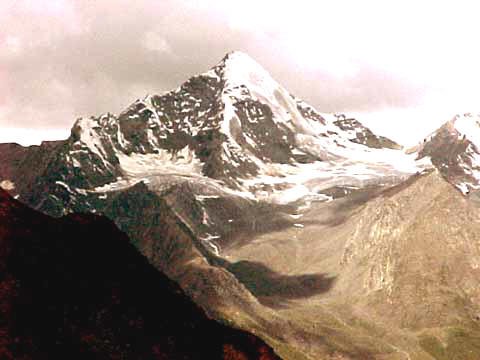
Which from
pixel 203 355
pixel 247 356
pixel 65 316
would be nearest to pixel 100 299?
pixel 65 316

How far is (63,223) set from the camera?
A: 110 meters

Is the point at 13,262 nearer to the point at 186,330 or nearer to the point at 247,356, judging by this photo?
the point at 186,330

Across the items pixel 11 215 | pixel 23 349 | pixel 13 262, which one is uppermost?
pixel 11 215

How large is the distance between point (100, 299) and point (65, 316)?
7093 millimetres

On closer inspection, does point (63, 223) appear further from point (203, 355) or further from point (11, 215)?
point (203, 355)

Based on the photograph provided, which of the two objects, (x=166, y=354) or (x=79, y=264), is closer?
(x=166, y=354)

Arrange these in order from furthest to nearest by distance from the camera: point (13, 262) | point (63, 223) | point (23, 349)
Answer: point (63, 223) < point (13, 262) < point (23, 349)

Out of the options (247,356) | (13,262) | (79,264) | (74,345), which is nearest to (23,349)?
(74,345)

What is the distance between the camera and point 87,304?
9231 centimetres

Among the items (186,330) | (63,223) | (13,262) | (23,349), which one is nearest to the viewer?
(23,349)

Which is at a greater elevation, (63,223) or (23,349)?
(63,223)

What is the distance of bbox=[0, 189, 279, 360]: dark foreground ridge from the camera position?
83.6 meters

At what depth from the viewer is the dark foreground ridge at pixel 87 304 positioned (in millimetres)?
83625

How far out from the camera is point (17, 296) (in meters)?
85.8
